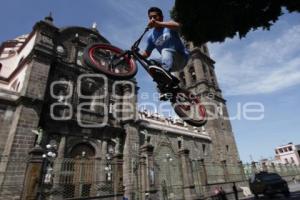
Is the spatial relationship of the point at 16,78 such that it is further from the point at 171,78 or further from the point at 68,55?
the point at 171,78

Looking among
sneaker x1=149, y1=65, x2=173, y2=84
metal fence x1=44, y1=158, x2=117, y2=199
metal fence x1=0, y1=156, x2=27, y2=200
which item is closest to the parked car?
metal fence x1=44, y1=158, x2=117, y2=199

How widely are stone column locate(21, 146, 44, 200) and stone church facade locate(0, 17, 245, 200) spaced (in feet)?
0.09

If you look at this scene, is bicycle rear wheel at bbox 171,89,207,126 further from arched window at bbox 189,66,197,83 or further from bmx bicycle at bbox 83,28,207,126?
arched window at bbox 189,66,197,83

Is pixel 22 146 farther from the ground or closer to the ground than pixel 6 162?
farther from the ground

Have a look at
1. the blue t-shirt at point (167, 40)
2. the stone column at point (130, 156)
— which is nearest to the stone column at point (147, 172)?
the stone column at point (130, 156)

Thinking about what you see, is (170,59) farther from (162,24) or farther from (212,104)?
(212,104)

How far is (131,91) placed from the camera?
18.9 meters

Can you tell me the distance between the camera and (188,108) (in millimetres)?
5980

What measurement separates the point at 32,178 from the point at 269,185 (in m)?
13.6

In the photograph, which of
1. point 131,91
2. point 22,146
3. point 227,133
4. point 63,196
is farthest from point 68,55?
point 227,133

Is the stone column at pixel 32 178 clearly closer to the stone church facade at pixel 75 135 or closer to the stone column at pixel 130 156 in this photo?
the stone church facade at pixel 75 135

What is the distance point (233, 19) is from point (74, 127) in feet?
38.4

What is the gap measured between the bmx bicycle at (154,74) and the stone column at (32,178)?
423cm

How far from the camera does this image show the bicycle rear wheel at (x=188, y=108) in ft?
18.3
